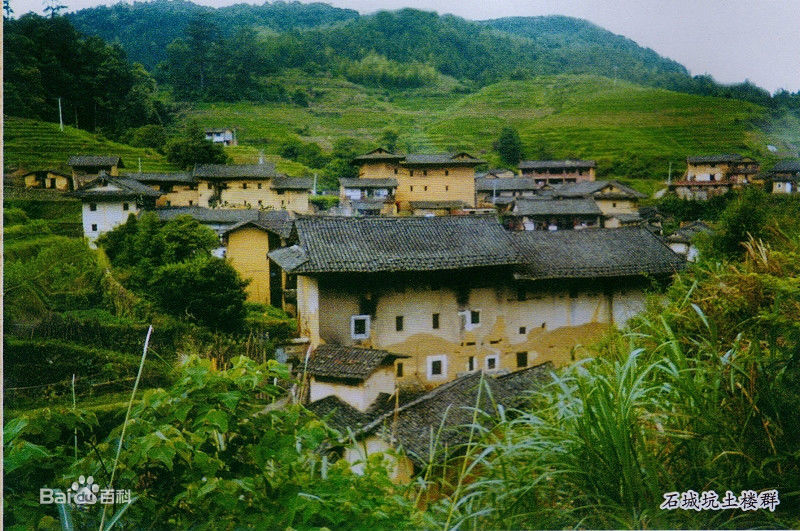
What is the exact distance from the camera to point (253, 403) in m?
1.75

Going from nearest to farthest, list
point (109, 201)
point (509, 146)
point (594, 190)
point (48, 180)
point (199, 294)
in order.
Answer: point (48, 180)
point (199, 294)
point (109, 201)
point (509, 146)
point (594, 190)

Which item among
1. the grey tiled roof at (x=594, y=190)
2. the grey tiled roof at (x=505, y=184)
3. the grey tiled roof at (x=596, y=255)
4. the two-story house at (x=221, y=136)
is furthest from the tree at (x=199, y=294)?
the grey tiled roof at (x=594, y=190)

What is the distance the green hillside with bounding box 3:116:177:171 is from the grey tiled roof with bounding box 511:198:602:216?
2.47 metres

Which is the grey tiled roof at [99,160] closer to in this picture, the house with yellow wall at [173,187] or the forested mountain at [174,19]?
the house with yellow wall at [173,187]

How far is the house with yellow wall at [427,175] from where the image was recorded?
147 inches

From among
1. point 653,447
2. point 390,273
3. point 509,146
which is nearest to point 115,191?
point 390,273

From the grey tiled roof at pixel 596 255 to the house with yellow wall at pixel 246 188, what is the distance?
1871mm

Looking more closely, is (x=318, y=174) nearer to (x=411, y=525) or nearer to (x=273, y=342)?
(x=273, y=342)

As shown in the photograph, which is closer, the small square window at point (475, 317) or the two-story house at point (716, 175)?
the two-story house at point (716, 175)

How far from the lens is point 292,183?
12.1 ft

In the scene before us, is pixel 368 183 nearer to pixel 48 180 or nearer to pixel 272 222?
pixel 272 222

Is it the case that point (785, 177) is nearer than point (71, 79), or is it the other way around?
point (71, 79)

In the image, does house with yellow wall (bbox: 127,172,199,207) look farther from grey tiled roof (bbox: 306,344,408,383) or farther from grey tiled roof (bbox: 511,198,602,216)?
grey tiled roof (bbox: 511,198,602,216)

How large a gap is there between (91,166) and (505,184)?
8.66 ft
